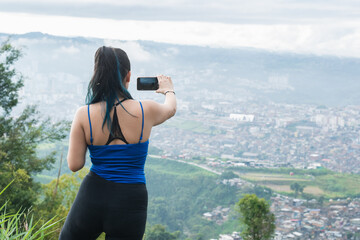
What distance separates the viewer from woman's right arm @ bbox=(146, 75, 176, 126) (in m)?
1.42

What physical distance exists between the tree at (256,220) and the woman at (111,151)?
37.4ft

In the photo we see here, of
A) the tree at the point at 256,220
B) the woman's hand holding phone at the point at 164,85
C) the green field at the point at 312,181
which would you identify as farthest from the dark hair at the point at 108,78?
the green field at the point at 312,181

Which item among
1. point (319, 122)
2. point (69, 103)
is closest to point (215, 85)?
point (319, 122)

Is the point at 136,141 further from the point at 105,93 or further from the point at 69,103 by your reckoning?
the point at 69,103

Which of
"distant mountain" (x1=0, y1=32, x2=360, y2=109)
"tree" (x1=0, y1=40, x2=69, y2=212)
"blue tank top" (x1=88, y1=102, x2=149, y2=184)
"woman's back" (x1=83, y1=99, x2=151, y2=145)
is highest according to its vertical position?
"distant mountain" (x1=0, y1=32, x2=360, y2=109)

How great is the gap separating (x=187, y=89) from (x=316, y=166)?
33652mm

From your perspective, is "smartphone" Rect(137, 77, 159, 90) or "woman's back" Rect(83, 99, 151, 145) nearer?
"woman's back" Rect(83, 99, 151, 145)

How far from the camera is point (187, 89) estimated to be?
74750mm

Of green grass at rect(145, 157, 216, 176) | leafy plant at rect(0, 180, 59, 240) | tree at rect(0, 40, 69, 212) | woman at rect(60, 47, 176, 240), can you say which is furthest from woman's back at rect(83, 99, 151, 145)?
green grass at rect(145, 157, 216, 176)

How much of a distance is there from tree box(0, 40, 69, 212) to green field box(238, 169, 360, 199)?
965 inches

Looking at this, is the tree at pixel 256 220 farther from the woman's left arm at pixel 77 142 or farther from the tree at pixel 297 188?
the tree at pixel 297 188

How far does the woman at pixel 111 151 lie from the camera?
1.36m

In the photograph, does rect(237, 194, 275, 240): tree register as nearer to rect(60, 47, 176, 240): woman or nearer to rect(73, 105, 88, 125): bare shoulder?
rect(60, 47, 176, 240): woman

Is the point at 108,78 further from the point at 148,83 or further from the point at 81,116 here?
the point at 148,83
